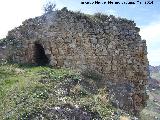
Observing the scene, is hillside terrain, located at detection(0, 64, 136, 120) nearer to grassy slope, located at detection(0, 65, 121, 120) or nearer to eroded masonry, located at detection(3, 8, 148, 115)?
grassy slope, located at detection(0, 65, 121, 120)

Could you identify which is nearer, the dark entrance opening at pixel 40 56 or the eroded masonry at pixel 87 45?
the eroded masonry at pixel 87 45

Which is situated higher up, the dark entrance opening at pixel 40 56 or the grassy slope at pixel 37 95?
the dark entrance opening at pixel 40 56

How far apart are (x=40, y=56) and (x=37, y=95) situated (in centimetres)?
544

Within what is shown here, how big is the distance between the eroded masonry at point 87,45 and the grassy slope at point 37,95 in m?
1.89

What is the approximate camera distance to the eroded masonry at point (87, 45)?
14.0 m

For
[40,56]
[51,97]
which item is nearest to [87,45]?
[40,56]

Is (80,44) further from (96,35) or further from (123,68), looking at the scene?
(123,68)

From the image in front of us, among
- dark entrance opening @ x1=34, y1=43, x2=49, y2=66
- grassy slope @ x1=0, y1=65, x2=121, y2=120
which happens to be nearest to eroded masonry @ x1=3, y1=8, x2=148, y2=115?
dark entrance opening @ x1=34, y1=43, x2=49, y2=66

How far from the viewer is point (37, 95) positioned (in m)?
9.68

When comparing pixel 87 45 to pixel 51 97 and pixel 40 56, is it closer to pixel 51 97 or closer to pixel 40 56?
pixel 40 56

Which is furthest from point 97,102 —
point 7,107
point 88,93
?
point 7,107

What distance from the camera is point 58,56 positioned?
14055 mm

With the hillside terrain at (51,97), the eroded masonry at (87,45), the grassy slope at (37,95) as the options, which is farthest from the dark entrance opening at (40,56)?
the grassy slope at (37,95)

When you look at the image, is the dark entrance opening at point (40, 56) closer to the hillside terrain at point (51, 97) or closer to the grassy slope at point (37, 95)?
the hillside terrain at point (51, 97)
